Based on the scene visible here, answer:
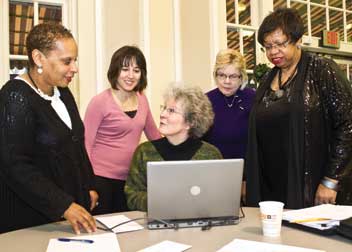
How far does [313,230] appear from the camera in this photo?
53.5 inches

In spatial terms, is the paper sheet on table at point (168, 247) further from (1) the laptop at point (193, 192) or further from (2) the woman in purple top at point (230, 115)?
(2) the woman in purple top at point (230, 115)

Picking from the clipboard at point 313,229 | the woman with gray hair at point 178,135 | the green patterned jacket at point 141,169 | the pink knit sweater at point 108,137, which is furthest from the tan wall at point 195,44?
the clipboard at point 313,229

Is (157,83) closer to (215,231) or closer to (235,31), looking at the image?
(235,31)

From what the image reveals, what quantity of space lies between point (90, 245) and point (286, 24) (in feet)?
4.46

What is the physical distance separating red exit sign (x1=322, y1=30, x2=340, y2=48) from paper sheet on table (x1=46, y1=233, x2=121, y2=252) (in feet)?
11.9

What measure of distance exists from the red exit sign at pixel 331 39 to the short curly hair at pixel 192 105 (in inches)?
109

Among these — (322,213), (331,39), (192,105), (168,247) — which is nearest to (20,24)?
(192,105)

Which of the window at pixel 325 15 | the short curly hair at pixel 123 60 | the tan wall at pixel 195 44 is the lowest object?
the short curly hair at pixel 123 60

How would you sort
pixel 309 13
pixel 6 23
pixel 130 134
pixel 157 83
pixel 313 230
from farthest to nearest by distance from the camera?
pixel 309 13 → pixel 157 83 → pixel 6 23 → pixel 130 134 → pixel 313 230

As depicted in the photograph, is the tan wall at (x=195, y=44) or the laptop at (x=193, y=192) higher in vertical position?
the tan wall at (x=195, y=44)

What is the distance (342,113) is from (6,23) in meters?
2.06

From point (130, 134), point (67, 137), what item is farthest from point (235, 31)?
point (67, 137)

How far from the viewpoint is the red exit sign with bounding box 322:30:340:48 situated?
14.1 feet

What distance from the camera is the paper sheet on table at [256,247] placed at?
3.90 feet
